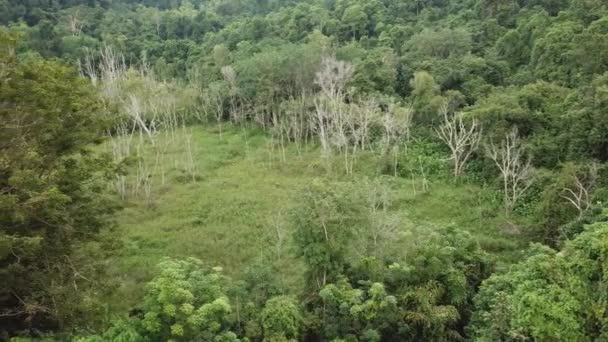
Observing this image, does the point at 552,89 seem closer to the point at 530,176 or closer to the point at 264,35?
the point at 530,176

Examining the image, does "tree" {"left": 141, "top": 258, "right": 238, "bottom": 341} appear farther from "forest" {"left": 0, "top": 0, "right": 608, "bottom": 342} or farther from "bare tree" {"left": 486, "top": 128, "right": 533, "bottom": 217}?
"bare tree" {"left": 486, "top": 128, "right": 533, "bottom": 217}

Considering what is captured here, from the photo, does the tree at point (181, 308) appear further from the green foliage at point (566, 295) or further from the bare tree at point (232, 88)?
the bare tree at point (232, 88)

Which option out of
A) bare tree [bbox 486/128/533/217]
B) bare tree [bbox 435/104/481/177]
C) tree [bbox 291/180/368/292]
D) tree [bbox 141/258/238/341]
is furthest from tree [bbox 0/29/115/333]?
bare tree [bbox 435/104/481/177]

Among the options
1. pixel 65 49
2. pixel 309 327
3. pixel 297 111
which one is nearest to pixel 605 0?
pixel 297 111

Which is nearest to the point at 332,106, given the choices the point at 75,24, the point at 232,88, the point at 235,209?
the point at 235,209

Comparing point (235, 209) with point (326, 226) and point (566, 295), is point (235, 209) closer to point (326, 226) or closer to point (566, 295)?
point (326, 226)
